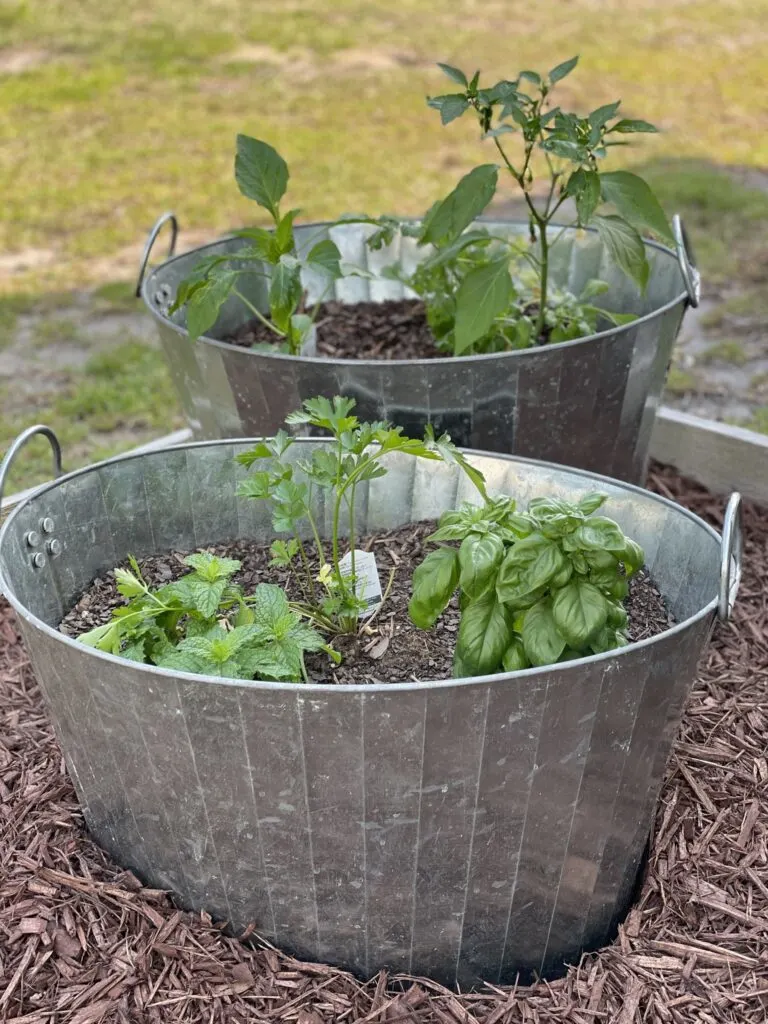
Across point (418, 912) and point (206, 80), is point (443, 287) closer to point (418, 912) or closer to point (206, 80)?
point (418, 912)

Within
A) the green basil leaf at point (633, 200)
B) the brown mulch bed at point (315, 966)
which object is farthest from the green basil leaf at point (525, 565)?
the green basil leaf at point (633, 200)

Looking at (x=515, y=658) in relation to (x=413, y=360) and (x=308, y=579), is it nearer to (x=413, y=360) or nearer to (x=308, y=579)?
(x=308, y=579)

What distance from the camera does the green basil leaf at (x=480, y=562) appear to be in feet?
5.01

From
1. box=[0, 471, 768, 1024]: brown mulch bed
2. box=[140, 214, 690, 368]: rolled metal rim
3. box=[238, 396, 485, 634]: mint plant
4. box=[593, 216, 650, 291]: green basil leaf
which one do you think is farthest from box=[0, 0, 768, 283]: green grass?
box=[0, 471, 768, 1024]: brown mulch bed

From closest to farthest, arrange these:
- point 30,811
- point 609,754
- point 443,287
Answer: point 609,754 → point 30,811 → point 443,287

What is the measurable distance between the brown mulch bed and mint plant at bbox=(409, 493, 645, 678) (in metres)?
0.48

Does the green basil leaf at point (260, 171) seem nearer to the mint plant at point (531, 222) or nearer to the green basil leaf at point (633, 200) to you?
the mint plant at point (531, 222)

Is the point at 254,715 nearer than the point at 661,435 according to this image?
Yes

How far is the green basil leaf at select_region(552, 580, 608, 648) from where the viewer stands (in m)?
1.45

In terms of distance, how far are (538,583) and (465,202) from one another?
1.00 m

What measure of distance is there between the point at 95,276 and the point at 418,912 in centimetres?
410

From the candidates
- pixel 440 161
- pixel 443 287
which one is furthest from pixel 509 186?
pixel 443 287

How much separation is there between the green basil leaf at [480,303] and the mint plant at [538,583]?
695 mm

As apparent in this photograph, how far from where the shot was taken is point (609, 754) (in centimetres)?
149
